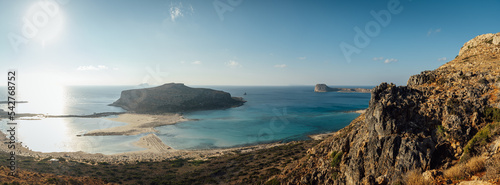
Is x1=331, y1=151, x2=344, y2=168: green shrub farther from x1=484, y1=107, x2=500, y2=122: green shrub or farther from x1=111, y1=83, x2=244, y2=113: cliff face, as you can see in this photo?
x1=111, y1=83, x2=244, y2=113: cliff face

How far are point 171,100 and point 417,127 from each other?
119m

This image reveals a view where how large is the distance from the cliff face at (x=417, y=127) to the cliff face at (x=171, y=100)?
10625cm

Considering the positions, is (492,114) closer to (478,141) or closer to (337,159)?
(478,141)

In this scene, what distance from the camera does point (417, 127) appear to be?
493 inches

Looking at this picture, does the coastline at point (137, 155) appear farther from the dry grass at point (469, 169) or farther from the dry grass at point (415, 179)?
the dry grass at point (469, 169)

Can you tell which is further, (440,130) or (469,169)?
(440,130)

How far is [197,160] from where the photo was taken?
3678 cm

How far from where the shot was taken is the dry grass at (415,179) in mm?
8695

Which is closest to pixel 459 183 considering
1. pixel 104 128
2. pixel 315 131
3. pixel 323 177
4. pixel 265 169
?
pixel 323 177

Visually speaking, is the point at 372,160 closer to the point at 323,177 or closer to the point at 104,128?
the point at 323,177

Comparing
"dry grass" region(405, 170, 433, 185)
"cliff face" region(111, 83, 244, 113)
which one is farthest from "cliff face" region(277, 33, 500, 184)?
"cliff face" region(111, 83, 244, 113)

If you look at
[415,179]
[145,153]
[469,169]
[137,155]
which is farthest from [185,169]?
Answer: [469,169]

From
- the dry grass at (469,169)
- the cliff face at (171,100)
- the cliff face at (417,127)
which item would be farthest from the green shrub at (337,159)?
the cliff face at (171,100)

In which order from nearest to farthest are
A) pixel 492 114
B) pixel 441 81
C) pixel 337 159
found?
pixel 492 114 → pixel 441 81 → pixel 337 159
